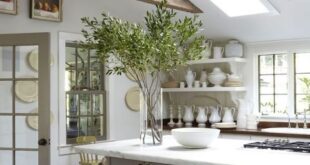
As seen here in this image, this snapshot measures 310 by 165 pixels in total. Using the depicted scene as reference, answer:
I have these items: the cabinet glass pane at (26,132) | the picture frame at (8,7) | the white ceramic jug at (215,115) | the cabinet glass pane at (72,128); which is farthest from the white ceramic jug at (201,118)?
the picture frame at (8,7)

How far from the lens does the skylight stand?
4823mm

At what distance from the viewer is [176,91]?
19.7ft

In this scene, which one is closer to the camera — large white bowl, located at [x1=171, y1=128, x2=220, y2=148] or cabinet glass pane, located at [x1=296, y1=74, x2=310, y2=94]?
large white bowl, located at [x1=171, y1=128, x2=220, y2=148]

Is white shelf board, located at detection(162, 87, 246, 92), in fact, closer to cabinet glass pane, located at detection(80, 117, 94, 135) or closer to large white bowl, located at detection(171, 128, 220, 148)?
cabinet glass pane, located at detection(80, 117, 94, 135)

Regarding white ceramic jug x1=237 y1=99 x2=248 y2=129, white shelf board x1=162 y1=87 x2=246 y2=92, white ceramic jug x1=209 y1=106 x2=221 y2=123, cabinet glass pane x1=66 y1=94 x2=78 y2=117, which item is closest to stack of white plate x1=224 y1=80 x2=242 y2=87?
white shelf board x1=162 y1=87 x2=246 y2=92

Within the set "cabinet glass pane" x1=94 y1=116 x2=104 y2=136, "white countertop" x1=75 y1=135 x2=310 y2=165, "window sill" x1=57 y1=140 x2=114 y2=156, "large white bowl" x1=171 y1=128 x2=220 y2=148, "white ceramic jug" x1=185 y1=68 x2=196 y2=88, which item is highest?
"white ceramic jug" x1=185 y1=68 x2=196 y2=88

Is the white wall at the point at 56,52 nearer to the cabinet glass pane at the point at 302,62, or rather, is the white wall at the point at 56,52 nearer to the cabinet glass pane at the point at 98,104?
the cabinet glass pane at the point at 98,104

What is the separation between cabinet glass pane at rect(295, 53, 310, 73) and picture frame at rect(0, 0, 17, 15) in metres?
3.31

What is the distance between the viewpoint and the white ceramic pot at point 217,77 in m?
5.64

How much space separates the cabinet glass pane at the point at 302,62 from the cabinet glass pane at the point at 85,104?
255cm

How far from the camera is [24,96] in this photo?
13.6 ft

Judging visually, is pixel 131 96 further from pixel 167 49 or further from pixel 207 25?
pixel 167 49

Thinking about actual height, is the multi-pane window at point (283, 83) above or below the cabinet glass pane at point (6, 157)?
above

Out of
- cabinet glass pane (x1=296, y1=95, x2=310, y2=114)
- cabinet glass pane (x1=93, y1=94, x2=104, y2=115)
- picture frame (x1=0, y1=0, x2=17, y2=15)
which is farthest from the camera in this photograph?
cabinet glass pane (x1=296, y1=95, x2=310, y2=114)
